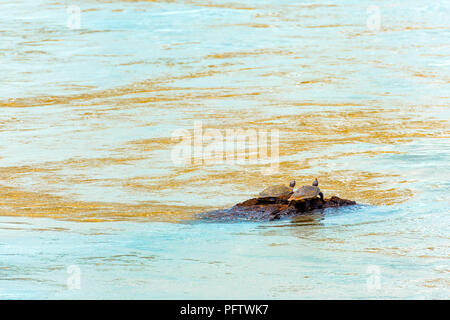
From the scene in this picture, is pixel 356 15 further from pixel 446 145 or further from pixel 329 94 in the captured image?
pixel 446 145

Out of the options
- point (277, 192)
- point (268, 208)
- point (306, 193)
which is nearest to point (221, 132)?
point (277, 192)

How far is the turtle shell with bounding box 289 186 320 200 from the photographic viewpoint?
781 cm

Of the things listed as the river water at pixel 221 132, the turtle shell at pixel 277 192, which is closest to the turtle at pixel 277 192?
the turtle shell at pixel 277 192

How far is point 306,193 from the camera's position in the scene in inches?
309

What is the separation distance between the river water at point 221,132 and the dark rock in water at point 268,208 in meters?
0.14

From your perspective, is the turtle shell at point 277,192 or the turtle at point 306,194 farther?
the turtle shell at point 277,192

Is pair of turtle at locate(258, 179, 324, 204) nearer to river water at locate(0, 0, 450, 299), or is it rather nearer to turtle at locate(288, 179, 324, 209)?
turtle at locate(288, 179, 324, 209)

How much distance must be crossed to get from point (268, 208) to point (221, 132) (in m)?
4.44

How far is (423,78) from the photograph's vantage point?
16016 millimetres

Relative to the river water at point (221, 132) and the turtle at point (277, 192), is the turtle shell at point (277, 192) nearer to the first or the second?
the turtle at point (277, 192)

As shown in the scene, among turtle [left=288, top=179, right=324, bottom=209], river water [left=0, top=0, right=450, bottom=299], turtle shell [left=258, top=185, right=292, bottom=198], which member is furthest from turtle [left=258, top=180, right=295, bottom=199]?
river water [left=0, top=0, right=450, bottom=299]

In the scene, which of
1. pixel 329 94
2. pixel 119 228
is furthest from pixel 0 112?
pixel 119 228

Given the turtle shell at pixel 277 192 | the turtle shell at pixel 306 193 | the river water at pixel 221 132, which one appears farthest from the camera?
the turtle shell at pixel 277 192

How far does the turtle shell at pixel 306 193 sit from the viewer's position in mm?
7809
